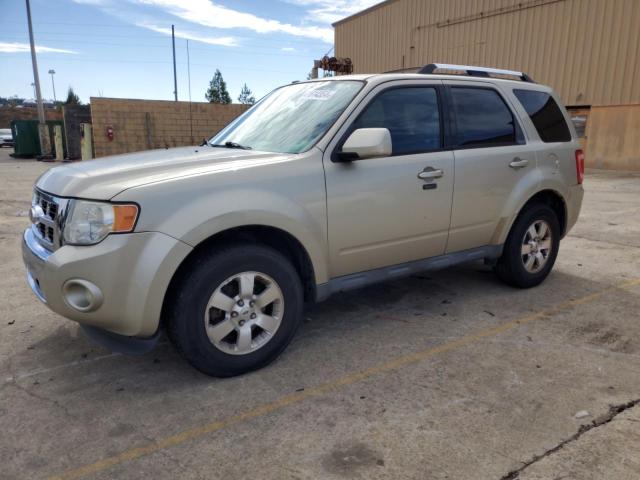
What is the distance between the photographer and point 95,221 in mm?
2756

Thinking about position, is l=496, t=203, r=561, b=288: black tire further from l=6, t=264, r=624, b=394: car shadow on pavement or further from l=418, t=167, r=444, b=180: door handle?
l=418, t=167, r=444, b=180: door handle

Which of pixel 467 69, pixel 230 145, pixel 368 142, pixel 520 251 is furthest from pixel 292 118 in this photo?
pixel 520 251

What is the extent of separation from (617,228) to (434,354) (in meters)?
5.76

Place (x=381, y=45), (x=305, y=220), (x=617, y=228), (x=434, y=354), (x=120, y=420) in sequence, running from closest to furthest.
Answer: (x=120, y=420) < (x=305, y=220) < (x=434, y=354) < (x=617, y=228) < (x=381, y=45)

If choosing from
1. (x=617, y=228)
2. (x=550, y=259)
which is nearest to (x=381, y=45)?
(x=617, y=228)

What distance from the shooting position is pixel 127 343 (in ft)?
9.70

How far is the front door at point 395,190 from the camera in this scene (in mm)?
3469

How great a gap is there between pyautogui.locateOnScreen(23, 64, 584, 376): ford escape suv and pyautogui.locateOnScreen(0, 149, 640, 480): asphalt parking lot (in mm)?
342

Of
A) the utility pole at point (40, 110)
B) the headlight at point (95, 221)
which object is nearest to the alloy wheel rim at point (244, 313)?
the headlight at point (95, 221)

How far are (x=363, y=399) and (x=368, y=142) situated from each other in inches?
60.8

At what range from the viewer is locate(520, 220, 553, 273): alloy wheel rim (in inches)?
186

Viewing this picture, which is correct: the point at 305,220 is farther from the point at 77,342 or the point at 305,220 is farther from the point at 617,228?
the point at 617,228

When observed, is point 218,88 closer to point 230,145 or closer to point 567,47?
point 567,47

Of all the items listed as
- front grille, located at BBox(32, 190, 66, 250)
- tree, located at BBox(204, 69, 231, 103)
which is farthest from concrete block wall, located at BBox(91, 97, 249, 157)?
tree, located at BBox(204, 69, 231, 103)
